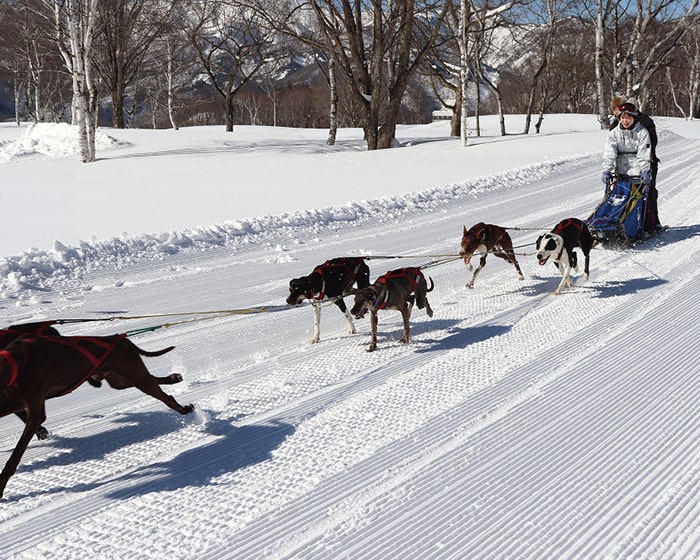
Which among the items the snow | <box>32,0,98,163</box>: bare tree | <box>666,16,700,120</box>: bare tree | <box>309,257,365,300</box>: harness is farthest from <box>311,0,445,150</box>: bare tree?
<box>666,16,700,120</box>: bare tree

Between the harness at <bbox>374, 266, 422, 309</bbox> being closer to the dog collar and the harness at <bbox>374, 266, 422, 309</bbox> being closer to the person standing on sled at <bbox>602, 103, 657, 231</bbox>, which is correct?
the dog collar

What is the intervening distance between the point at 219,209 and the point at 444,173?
749 centimetres

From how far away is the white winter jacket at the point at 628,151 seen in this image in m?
9.17

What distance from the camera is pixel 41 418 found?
3.39 m

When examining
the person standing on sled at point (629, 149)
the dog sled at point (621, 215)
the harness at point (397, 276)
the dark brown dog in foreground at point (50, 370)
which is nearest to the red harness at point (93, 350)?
the dark brown dog in foreground at point (50, 370)

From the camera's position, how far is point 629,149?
9398 mm

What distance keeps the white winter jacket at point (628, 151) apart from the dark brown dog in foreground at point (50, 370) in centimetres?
767

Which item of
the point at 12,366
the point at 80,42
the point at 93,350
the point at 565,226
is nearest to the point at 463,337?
the point at 565,226

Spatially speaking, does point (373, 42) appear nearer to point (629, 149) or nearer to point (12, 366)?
point (629, 149)

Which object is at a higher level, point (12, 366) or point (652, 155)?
point (652, 155)

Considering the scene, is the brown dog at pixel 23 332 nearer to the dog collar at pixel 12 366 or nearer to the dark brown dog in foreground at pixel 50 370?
the dark brown dog in foreground at pixel 50 370

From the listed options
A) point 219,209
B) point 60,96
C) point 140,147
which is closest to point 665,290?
point 219,209

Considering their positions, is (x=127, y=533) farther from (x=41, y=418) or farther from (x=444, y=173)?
(x=444, y=173)

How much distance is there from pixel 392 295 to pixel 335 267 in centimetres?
59
